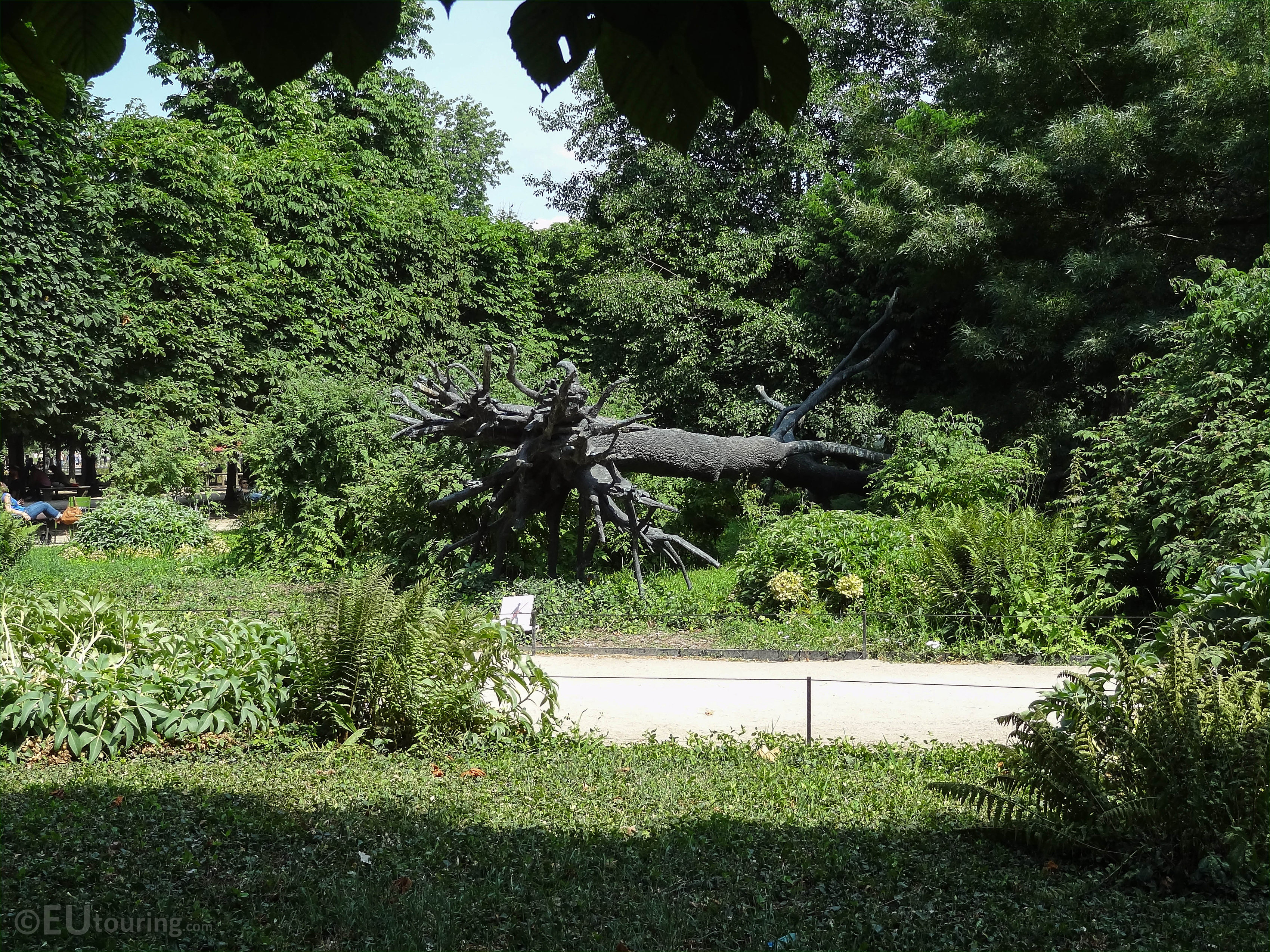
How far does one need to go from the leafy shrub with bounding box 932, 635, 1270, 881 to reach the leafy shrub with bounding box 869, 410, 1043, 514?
26.7 feet

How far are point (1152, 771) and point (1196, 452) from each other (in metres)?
6.68

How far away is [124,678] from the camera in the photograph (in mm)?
6102

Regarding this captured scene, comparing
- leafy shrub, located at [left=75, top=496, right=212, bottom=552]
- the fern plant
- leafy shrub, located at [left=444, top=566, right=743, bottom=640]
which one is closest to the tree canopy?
the fern plant

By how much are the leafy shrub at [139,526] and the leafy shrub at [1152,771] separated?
1519 cm

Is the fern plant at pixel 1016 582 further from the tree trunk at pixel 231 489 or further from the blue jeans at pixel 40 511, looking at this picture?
the tree trunk at pixel 231 489

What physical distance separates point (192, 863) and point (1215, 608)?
542cm


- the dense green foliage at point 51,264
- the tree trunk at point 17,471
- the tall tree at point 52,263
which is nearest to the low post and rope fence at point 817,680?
the tall tree at point 52,263

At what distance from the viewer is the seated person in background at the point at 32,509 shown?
58.1 feet

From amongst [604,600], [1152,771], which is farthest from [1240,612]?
[604,600]

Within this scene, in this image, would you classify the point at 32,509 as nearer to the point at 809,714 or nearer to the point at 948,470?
the point at 948,470

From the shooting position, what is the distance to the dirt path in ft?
22.7

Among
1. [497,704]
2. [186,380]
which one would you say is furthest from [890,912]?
[186,380]

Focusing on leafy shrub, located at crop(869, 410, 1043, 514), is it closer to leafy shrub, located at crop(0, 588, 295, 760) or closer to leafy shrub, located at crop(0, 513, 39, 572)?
leafy shrub, located at crop(0, 588, 295, 760)

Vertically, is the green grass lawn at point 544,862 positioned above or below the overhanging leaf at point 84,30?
below
